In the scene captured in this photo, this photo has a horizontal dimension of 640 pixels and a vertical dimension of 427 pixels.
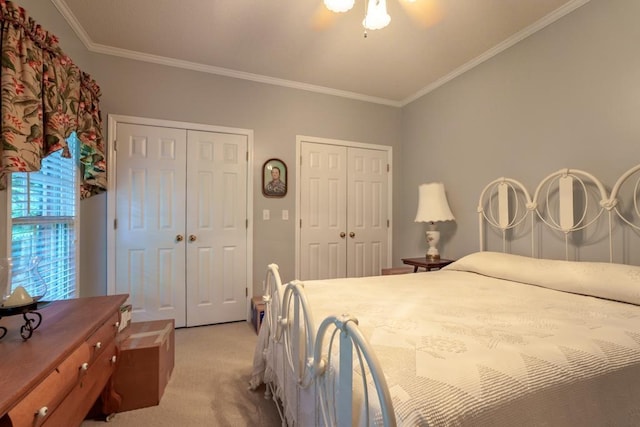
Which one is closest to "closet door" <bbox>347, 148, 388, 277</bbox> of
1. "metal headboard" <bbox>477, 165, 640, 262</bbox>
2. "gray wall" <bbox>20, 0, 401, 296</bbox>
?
"gray wall" <bbox>20, 0, 401, 296</bbox>

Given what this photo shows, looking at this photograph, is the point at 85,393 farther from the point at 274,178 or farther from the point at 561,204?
the point at 561,204

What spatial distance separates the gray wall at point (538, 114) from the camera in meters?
1.82

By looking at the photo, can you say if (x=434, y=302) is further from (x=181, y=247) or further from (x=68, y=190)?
(x=68, y=190)

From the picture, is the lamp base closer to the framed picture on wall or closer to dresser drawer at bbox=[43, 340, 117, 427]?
the framed picture on wall

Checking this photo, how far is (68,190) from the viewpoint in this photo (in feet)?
7.03

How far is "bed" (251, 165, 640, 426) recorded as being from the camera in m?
0.73

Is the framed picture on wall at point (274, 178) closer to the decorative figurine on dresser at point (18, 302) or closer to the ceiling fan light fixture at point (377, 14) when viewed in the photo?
the ceiling fan light fixture at point (377, 14)

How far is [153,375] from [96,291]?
1.33 meters

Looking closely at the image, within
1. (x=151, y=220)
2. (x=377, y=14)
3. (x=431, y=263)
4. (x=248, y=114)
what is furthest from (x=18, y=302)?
(x=431, y=263)

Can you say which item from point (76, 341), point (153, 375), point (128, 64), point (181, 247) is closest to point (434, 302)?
point (76, 341)

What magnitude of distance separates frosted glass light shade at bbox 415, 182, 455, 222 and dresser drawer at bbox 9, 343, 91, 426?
267cm

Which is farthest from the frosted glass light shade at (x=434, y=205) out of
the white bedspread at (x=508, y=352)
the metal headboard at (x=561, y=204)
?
the white bedspread at (x=508, y=352)

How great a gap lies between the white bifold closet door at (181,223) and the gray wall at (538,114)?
2132 mm

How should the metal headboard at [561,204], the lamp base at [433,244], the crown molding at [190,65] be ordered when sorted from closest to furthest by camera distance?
1. the metal headboard at [561,204]
2. the crown molding at [190,65]
3. the lamp base at [433,244]
